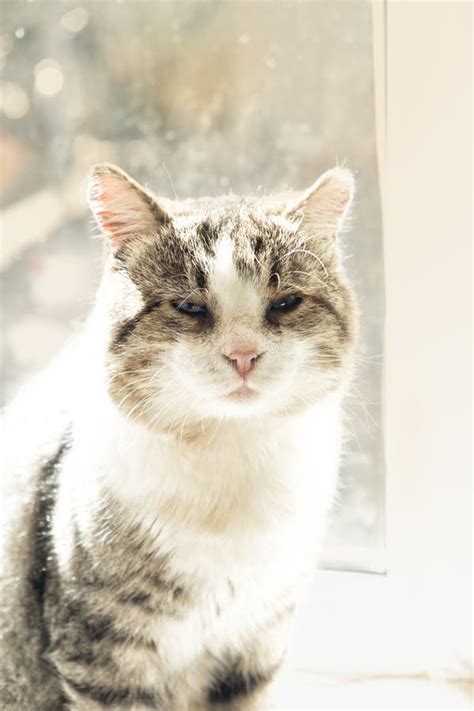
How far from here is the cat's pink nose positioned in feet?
2.95

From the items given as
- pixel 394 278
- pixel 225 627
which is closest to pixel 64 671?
pixel 225 627

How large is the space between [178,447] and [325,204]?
0.36 m

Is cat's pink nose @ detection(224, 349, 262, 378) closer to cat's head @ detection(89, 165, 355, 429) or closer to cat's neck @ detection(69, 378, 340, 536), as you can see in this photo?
cat's head @ detection(89, 165, 355, 429)

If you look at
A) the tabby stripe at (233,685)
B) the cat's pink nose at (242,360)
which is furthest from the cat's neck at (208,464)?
the tabby stripe at (233,685)

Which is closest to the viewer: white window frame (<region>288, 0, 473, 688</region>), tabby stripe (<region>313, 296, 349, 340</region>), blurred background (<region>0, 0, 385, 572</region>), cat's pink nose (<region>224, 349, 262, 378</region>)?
cat's pink nose (<region>224, 349, 262, 378</region>)

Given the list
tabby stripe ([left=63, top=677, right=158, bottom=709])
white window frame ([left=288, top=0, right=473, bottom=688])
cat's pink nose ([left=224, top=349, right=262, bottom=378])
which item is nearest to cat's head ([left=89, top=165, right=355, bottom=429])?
cat's pink nose ([left=224, top=349, right=262, bottom=378])

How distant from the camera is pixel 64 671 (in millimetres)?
1013

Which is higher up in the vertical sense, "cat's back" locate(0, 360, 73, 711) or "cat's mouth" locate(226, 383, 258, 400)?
"cat's mouth" locate(226, 383, 258, 400)

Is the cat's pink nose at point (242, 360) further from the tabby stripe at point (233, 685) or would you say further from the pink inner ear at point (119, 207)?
the tabby stripe at point (233, 685)

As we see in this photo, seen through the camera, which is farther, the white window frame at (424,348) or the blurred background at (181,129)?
the blurred background at (181,129)

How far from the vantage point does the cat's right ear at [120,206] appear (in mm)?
958

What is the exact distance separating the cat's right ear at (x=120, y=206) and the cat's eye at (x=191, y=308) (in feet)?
0.37

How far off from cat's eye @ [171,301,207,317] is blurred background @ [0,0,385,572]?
34cm

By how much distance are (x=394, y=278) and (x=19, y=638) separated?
29.3 inches
